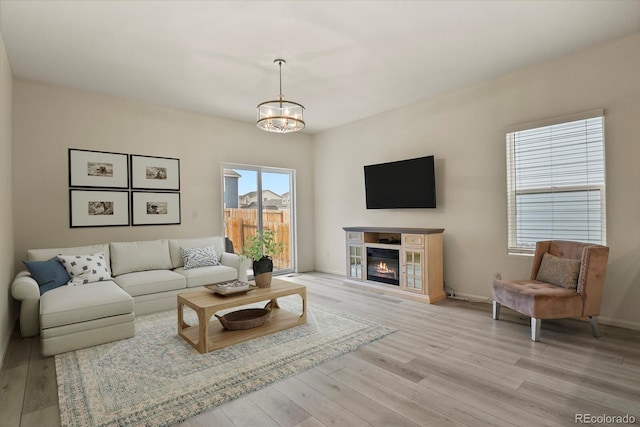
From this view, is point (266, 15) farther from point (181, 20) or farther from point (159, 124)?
point (159, 124)

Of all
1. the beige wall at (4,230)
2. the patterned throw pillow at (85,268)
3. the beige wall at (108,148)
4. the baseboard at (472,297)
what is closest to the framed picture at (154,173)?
the beige wall at (108,148)

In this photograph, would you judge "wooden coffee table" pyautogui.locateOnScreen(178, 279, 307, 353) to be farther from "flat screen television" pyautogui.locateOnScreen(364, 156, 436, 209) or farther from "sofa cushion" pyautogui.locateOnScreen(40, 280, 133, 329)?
"flat screen television" pyautogui.locateOnScreen(364, 156, 436, 209)

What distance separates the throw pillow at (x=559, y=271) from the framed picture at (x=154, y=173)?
4963 millimetres

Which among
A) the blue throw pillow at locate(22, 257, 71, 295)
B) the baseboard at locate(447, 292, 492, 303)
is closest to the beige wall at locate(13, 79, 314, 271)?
the blue throw pillow at locate(22, 257, 71, 295)

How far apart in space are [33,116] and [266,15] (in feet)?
10.8

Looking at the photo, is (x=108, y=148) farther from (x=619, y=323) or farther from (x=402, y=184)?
(x=619, y=323)

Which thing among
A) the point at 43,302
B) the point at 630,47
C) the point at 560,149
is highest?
the point at 630,47

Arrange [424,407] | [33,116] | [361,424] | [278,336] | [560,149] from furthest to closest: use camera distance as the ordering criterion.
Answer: [33,116], [560,149], [278,336], [424,407], [361,424]

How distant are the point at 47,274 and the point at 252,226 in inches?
122

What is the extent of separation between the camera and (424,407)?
2035 mm

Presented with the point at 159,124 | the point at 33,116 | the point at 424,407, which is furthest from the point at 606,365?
the point at 33,116

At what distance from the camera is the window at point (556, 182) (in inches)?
136

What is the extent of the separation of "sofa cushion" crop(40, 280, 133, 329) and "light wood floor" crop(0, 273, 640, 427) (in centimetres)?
34

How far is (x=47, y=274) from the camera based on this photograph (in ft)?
11.3
